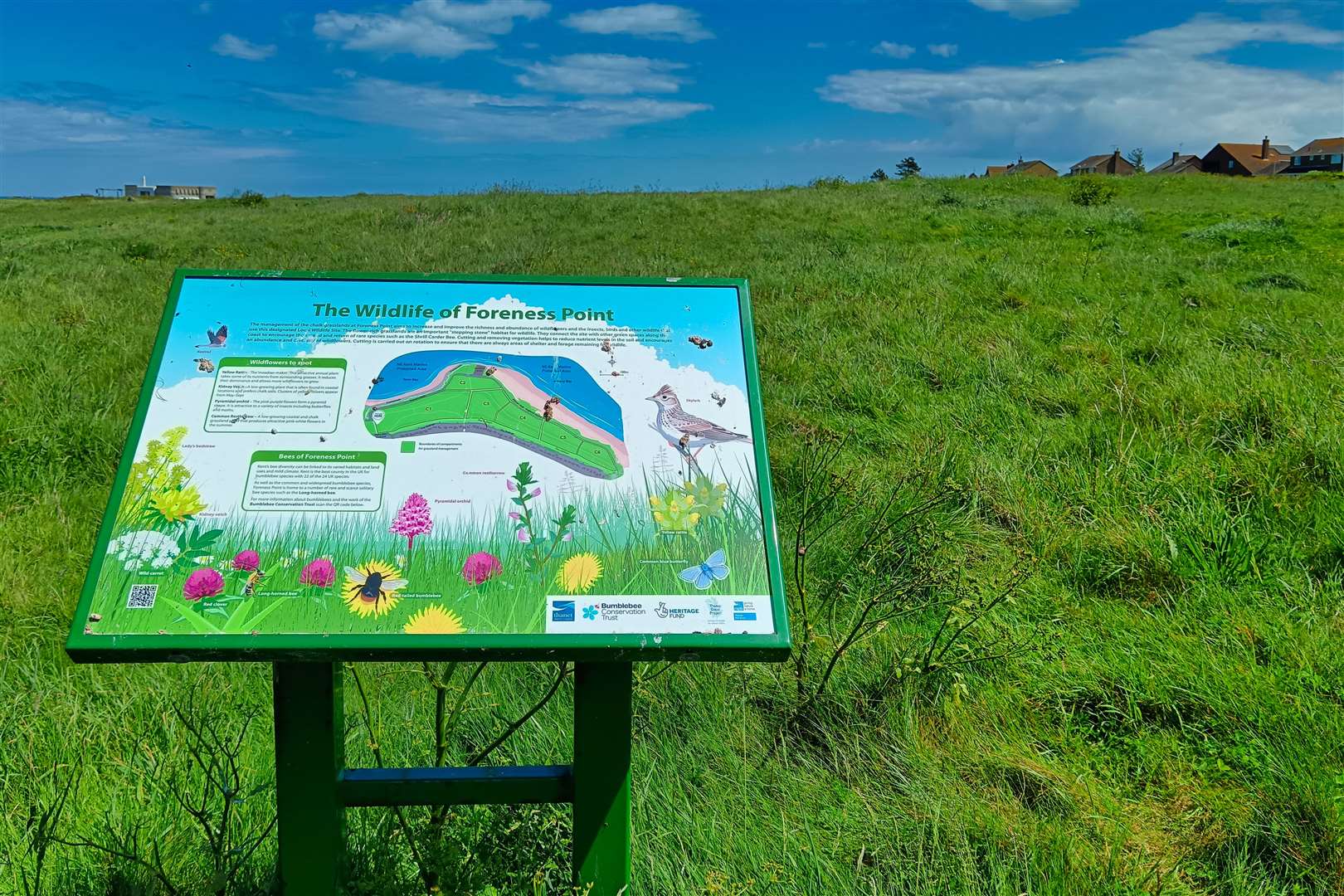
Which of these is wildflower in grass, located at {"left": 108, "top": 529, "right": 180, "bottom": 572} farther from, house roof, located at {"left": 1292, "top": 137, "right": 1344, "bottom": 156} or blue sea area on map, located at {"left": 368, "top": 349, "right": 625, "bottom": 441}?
house roof, located at {"left": 1292, "top": 137, "right": 1344, "bottom": 156}

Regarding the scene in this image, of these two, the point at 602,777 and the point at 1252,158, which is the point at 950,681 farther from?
the point at 1252,158

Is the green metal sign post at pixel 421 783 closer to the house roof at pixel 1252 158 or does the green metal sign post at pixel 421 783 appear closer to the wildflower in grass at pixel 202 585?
the wildflower in grass at pixel 202 585

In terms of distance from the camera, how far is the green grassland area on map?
6.52 ft

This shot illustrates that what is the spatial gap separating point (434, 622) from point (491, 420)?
19.8 inches

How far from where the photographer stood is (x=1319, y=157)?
81500 mm

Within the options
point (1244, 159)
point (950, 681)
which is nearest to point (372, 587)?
point (950, 681)

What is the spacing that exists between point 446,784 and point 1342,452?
4.45 meters

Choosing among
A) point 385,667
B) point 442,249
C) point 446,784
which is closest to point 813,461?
point 385,667

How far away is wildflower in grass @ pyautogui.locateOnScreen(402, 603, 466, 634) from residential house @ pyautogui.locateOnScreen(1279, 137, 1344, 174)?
9746 cm

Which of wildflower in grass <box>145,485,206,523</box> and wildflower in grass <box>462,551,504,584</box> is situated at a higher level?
wildflower in grass <box>145,485,206,523</box>

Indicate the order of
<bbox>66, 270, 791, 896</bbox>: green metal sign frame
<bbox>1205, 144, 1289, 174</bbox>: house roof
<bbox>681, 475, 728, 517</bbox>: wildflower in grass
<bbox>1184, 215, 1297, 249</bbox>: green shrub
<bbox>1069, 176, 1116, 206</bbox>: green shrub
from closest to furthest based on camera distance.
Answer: <bbox>66, 270, 791, 896</bbox>: green metal sign frame → <bbox>681, 475, 728, 517</bbox>: wildflower in grass → <bbox>1184, 215, 1297, 249</bbox>: green shrub → <bbox>1069, 176, 1116, 206</bbox>: green shrub → <bbox>1205, 144, 1289, 174</bbox>: house roof

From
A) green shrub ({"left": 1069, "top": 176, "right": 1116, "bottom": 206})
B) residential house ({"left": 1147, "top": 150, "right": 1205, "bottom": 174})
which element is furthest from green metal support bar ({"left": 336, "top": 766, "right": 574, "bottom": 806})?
residential house ({"left": 1147, "top": 150, "right": 1205, "bottom": 174})

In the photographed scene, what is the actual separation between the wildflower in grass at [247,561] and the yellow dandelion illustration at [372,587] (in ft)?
0.61

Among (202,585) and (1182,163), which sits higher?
(1182,163)
